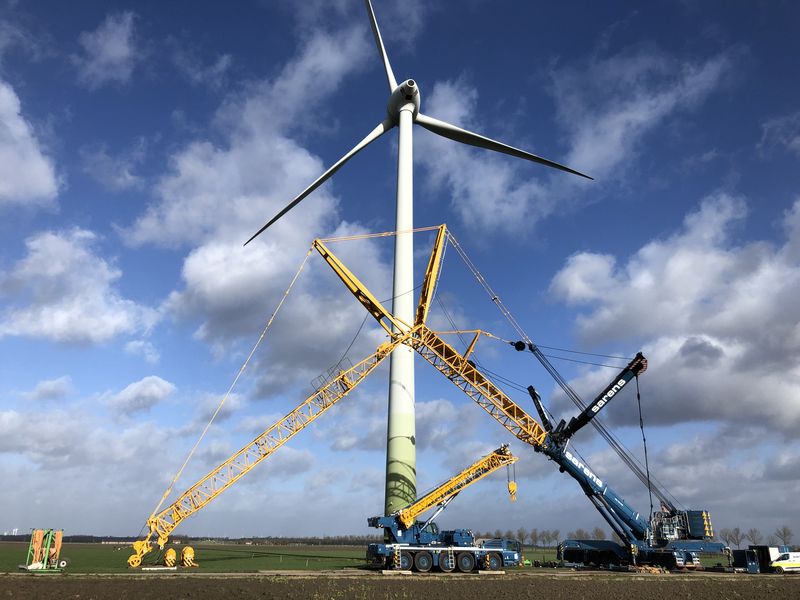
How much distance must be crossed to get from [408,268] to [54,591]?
3461 cm

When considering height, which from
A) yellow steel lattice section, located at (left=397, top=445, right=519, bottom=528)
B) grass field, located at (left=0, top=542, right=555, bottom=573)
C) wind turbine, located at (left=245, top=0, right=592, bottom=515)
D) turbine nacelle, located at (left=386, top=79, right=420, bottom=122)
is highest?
turbine nacelle, located at (left=386, top=79, right=420, bottom=122)

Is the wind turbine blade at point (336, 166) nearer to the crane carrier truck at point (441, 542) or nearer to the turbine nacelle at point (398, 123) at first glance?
the turbine nacelle at point (398, 123)

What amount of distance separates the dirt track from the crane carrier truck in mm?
2997

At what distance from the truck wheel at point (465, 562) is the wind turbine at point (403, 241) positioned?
25.0 ft

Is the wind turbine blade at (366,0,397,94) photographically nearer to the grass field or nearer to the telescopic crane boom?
the telescopic crane boom

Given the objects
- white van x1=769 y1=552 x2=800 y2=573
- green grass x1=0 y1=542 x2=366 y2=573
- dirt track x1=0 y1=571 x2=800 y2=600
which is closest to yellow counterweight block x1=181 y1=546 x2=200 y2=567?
green grass x1=0 y1=542 x2=366 y2=573

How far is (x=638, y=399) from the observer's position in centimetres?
4631

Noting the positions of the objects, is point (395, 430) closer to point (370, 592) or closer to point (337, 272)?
point (337, 272)

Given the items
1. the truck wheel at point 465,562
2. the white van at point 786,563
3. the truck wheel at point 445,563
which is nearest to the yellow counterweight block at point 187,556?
the truck wheel at point 445,563

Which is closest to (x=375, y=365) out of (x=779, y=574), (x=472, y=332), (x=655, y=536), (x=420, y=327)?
(x=420, y=327)

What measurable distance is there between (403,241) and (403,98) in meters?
16.2

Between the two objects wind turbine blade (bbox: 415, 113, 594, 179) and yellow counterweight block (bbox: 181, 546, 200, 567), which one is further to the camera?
wind turbine blade (bbox: 415, 113, 594, 179)

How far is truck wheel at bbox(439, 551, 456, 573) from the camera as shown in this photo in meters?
38.4

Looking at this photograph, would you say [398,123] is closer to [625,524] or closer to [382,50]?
[382,50]
